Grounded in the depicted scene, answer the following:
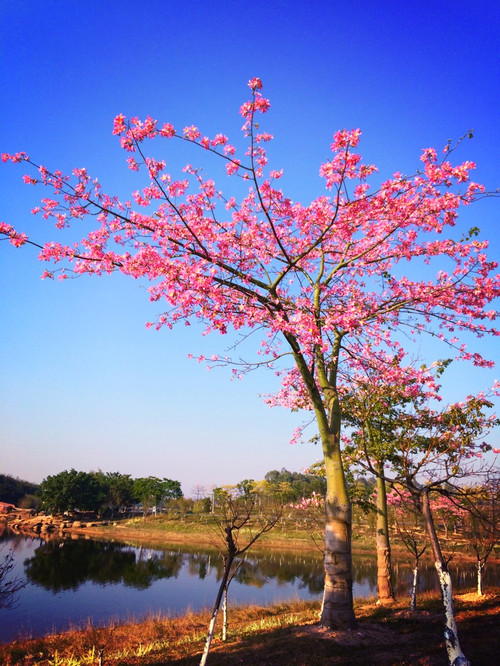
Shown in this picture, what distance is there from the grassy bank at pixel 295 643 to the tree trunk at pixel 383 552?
109cm

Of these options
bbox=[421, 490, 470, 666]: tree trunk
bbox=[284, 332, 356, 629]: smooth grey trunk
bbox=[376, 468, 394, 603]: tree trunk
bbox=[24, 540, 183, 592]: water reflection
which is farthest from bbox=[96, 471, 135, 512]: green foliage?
bbox=[421, 490, 470, 666]: tree trunk

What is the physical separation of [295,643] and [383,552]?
8.31m

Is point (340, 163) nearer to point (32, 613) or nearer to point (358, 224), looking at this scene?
point (358, 224)

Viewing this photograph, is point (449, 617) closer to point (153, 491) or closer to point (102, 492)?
point (153, 491)

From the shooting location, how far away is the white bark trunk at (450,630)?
18.8 ft

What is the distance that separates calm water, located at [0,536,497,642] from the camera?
21500mm

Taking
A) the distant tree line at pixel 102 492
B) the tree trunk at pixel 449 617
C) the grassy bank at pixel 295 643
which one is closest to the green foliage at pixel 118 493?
the distant tree line at pixel 102 492

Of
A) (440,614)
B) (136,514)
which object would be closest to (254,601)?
(440,614)

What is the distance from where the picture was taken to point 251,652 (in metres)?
8.61

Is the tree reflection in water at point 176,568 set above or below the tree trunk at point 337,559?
below

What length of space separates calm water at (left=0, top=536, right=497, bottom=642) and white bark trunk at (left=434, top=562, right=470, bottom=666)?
17129 millimetres

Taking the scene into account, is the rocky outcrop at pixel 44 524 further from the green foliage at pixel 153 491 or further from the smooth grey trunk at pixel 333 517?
the smooth grey trunk at pixel 333 517

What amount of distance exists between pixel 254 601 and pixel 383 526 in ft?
39.3

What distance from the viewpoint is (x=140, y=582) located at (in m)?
29.7
